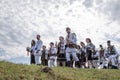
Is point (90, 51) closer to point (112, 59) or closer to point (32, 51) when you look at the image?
point (112, 59)

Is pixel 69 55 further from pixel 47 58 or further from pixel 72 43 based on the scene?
pixel 47 58

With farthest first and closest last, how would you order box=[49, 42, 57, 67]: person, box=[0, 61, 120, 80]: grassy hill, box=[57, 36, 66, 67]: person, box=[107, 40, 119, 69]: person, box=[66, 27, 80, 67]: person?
1. box=[49, 42, 57, 67]: person
2. box=[107, 40, 119, 69]: person
3. box=[57, 36, 66, 67]: person
4. box=[66, 27, 80, 67]: person
5. box=[0, 61, 120, 80]: grassy hill

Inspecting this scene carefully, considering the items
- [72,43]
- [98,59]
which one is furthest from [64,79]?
[98,59]

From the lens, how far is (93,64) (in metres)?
28.5

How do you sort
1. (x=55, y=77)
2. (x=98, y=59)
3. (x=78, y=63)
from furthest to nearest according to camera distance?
(x=98, y=59), (x=78, y=63), (x=55, y=77)

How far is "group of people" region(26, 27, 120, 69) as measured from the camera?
24.3 metres

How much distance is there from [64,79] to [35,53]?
9.38 m

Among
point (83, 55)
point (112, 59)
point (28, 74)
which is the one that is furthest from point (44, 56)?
point (28, 74)

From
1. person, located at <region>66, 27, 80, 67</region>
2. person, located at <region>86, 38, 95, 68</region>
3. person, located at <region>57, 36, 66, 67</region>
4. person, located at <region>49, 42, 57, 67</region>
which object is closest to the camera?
person, located at <region>66, 27, 80, 67</region>

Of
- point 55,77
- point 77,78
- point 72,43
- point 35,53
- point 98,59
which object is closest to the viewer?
point 55,77

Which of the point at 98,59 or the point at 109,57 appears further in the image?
the point at 98,59

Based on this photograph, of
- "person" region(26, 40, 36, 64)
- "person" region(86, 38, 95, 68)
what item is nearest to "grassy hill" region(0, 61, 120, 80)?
"person" region(26, 40, 36, 64)

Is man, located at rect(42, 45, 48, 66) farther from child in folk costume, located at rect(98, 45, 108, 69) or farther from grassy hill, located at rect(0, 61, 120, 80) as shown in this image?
grassy hill, located at rect(0, 61, 120, 80)

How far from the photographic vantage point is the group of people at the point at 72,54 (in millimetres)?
24297
